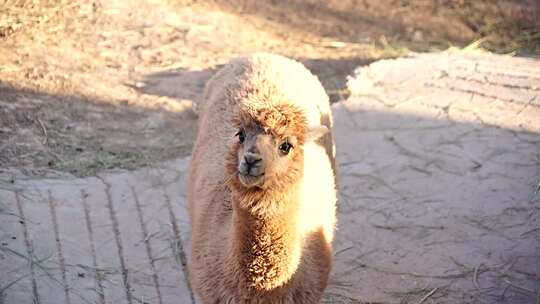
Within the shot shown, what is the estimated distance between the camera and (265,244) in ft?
11.4

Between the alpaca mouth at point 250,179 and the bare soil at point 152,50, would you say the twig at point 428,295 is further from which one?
the bare soil at point 152,50

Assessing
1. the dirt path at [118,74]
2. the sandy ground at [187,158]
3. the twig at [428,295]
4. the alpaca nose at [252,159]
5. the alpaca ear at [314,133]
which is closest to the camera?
the alpaca nose at [252,159]

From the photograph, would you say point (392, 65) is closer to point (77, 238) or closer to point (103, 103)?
point (103, 103)

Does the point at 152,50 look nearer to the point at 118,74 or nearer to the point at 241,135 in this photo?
the point at 118,74

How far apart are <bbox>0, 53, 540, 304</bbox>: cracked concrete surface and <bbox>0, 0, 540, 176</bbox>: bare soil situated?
50cm

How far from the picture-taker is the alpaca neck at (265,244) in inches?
136

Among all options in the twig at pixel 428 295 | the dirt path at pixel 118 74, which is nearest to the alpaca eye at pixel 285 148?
the twig at pixel 428 295

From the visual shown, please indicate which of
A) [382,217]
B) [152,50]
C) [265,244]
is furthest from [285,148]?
[152,50]

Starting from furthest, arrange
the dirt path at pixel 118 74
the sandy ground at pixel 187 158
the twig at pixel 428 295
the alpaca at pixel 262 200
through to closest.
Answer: the dirt path at pixel 118 74 → the sandy ground at pixel 187 158 → the twig at pixel 428 295 → the alpaca at pixel 262 200

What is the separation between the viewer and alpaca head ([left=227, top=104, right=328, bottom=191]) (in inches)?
129

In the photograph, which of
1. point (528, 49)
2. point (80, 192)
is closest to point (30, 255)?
point (80, 192)

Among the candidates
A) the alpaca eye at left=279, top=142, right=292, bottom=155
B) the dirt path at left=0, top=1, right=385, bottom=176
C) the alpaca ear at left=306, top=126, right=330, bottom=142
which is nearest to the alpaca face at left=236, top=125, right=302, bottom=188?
the alpaca eye at left=279, top=142, right=292, bottom=155

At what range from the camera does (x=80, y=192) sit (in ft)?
17.1

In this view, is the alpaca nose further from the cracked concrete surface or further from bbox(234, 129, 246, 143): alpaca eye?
the cracked concrete surface
